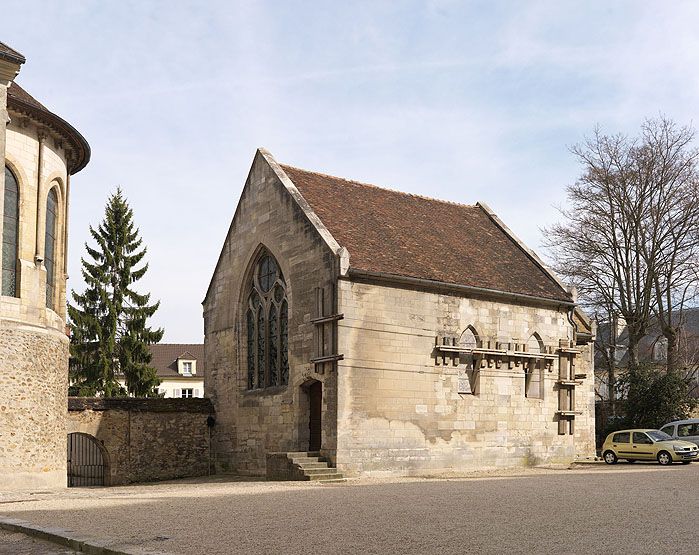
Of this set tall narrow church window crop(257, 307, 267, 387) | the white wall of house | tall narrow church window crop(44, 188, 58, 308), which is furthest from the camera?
the white wall of house

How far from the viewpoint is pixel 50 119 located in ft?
73.7

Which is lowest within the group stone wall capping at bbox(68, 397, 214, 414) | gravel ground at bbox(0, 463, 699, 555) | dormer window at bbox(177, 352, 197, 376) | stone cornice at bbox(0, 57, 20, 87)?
gravel ground at bbox(0, 463, 699, 555)

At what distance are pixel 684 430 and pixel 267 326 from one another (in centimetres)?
1512

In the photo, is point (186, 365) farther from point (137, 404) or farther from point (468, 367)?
point (468, 367)

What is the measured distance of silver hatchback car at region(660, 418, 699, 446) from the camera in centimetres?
3053

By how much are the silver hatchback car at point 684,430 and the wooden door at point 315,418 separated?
13134mm

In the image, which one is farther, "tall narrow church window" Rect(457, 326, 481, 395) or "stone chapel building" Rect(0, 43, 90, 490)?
"tall narrow church window" Rect(457, 326, 481, 395)

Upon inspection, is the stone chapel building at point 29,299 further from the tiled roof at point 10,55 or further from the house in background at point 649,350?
the house in background at point 649,350

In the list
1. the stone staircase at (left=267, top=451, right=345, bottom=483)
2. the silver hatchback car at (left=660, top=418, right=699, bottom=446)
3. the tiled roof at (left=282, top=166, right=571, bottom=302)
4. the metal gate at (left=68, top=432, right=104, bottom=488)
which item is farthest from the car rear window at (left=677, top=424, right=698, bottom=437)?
the metal gate at (left=68, top=432, right=104, bottom=488)

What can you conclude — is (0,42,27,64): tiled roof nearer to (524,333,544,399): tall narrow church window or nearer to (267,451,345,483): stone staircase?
(267,451,345,483): stone staircase

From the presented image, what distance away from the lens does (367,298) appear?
24344 mm

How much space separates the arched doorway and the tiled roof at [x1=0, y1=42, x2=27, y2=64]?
1129 centimetres

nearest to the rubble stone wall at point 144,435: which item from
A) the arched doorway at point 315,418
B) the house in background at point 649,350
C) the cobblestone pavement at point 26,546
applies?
the arched doorway at point 315,418

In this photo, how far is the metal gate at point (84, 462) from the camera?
27078 mm
